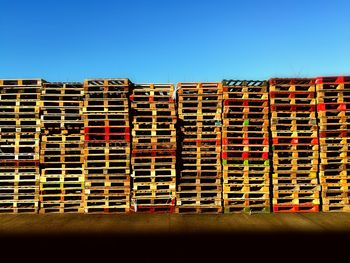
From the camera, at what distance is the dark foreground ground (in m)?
8.02

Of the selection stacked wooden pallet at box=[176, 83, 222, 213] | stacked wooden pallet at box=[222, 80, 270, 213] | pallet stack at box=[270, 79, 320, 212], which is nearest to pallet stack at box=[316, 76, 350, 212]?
pallet stack at box=[270, 79, 320, 212]

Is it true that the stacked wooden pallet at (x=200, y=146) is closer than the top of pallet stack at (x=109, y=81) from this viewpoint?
Yes

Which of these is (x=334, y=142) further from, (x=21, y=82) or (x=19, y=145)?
(x=21, y=82)

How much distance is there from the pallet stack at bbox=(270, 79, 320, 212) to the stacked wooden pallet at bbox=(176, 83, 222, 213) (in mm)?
1929

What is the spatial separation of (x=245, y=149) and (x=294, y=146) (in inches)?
66.7

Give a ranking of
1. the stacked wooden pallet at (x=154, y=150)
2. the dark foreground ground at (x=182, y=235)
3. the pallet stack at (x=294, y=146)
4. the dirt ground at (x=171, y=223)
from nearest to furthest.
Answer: the dark foreground ground at (x=182, y=235) < the dirt ground at (x=171, y=223) < the stacked wooden pallet at (x=154, y=150) < the pallet stack at (x=294, y=146)

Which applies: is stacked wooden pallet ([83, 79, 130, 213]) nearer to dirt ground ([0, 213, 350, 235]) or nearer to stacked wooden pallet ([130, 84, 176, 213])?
stacked wooden pallet ([130, 84, 176, 213])

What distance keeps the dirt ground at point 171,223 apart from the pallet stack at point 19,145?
2.22ft

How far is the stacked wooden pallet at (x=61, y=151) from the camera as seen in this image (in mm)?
12031

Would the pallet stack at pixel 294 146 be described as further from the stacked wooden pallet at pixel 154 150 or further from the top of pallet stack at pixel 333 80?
the stacked wooden pallet at pixel 154 150

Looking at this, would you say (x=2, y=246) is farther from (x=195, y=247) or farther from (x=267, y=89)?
(x=267, y=89)

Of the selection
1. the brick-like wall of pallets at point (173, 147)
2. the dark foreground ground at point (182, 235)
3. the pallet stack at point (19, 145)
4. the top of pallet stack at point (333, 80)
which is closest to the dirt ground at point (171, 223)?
the dark foreground ground at point (182, 235)

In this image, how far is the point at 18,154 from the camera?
12.1 m

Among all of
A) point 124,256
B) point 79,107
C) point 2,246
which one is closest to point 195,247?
point 124,256
